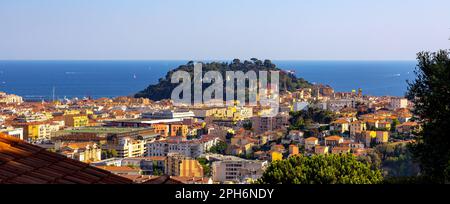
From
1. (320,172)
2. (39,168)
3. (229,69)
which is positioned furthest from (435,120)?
(229,69)

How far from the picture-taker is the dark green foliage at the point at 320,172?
6926mm

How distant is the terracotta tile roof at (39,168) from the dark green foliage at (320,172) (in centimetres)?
531

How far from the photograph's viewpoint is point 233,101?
38.8 m

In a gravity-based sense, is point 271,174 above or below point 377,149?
above

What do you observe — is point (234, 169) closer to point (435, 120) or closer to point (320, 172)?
point (320, 172)

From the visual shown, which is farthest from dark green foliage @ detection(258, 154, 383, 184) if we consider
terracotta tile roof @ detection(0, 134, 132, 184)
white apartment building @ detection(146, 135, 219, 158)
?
white apartment building @ detection(146, 135, 219, 158)

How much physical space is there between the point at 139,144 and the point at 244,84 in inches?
588

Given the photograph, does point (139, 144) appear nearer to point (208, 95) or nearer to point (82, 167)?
point (208, 95)

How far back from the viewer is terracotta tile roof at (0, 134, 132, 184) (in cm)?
134

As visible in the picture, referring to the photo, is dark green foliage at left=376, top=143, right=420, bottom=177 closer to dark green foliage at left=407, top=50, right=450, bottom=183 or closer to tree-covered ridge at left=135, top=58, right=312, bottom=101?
dark green foliage at left=407, top=50, right=450, bottom=183

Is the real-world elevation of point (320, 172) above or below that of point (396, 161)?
above

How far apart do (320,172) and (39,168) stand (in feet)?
18.5

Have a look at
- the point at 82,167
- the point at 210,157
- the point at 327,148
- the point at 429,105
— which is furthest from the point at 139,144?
the point at 82,167

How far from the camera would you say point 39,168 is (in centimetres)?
145
